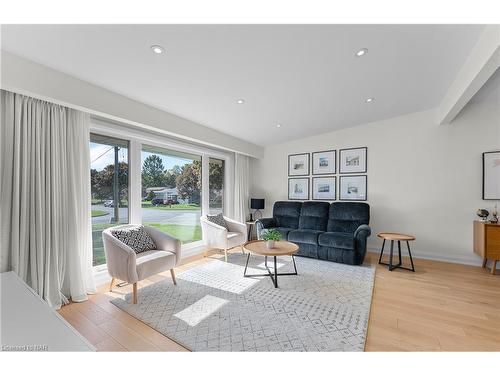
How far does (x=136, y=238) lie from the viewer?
2.86m

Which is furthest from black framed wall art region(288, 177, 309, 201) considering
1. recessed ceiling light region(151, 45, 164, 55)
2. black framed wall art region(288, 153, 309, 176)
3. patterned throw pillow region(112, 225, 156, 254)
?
recessed ceiling light region(151, 45, 164, 55)

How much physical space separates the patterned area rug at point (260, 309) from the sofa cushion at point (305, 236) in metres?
0.63

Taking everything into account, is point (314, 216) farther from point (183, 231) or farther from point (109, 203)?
point (109, 203)

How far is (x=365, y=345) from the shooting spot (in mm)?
1732

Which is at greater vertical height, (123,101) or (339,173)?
(123,101)

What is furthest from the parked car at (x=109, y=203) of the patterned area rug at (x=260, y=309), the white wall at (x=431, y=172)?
the white wall at (x=431, y=172)

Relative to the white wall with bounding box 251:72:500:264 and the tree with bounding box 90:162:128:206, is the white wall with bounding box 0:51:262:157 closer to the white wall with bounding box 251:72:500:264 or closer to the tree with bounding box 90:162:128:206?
the tree with bounding box 90:162:128:206

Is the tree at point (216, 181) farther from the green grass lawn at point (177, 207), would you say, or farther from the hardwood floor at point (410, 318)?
the hardwood floor at point (410, 318)

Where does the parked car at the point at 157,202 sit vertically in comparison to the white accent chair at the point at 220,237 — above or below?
above

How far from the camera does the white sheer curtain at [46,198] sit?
6.71 feet

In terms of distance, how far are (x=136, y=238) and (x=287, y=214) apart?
298 centimetres
